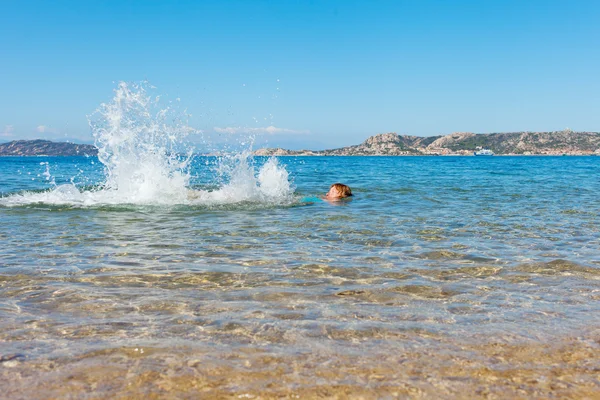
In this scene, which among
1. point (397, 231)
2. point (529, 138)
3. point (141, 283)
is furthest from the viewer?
point (529, 138)

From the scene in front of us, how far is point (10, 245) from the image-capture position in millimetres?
8531

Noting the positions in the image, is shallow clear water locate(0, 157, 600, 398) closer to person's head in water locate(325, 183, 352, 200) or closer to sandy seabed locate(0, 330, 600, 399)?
sandy seabed locate(0, 330, 600, 399)

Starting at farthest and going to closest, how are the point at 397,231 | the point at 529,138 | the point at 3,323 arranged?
the point at 529,138, the point at 397,231, the point at 3,323

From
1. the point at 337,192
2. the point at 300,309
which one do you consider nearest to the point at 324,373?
the point at 300,309

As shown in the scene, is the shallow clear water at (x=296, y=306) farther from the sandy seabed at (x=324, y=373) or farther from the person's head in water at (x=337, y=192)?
the person's head in water at (x=337, y=192)

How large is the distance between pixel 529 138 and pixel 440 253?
196m

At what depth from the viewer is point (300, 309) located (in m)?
5.15

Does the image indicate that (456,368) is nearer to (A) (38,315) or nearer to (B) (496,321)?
(B) (496,321)

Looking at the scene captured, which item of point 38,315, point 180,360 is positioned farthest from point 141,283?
point 180,360

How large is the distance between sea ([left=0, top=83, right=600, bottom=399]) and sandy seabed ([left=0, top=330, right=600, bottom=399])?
0.05 feet

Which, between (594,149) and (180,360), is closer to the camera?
(180,360)

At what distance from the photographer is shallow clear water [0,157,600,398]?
364 centimetres

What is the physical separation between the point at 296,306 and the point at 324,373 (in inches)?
64.4

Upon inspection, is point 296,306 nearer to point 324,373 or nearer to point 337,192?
point 324,373
